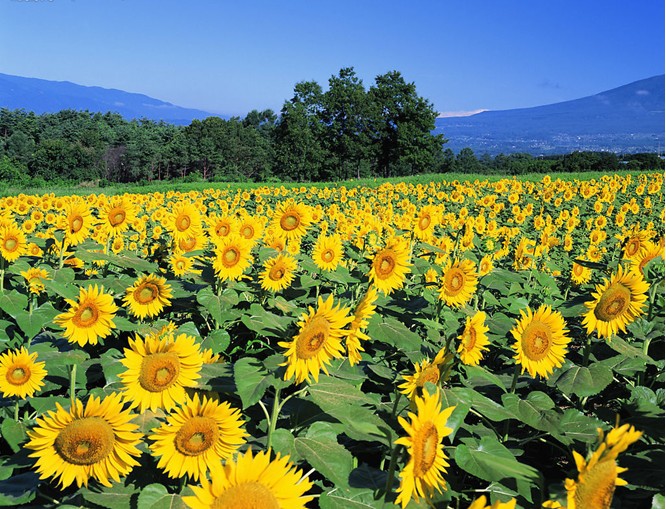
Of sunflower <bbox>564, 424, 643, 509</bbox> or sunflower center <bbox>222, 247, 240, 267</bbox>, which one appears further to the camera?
sunflower center <bbox>222, 247, 240, 267</bbox>

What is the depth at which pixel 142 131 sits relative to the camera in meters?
81.4

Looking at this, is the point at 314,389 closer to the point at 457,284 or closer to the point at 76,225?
the point at 457,284

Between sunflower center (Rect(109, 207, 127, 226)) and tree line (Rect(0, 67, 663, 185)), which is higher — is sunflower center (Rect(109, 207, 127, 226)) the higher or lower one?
the lower one

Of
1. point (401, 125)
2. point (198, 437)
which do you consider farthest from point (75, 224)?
point (401, 125)

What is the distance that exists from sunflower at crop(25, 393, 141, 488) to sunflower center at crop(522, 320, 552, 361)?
1.59 m

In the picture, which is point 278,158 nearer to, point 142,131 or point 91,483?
point 142,131

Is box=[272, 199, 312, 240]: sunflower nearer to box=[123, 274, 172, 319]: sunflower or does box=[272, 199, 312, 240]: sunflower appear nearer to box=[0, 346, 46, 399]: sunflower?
box=[123, 274, 172, 319]: sunflower

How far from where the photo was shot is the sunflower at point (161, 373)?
1887mm

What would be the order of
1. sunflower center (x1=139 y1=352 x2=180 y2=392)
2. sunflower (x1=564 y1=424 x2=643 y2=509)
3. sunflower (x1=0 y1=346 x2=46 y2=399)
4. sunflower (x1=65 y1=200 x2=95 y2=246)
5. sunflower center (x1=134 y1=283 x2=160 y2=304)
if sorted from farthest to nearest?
sunflower (x1=65 y1=200 x2=95 y2=246), sunflower center (x1=134 y1=283 x2=160 y2=304), sunflower (x1=0 y1=346 x2=46 y2=399), sunflower center (x1=139 y1=352 x2=180 y2=392), sunflower (x1=564 y1=424 x2=643 y2=509)

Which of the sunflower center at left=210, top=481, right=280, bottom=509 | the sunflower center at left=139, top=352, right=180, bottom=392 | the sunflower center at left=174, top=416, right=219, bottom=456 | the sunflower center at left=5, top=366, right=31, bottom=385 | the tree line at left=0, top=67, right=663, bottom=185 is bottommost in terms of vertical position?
the sunflower center at left=5, top=366, right=31, bottom=385

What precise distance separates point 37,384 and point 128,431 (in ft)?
3.32

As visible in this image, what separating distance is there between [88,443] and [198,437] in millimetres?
316

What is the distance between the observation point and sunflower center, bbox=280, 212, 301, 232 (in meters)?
4.22

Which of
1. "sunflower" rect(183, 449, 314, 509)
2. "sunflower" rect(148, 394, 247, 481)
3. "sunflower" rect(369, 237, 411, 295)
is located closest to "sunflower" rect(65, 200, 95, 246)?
"sunflower" rect(369, 237, 411, 295)
